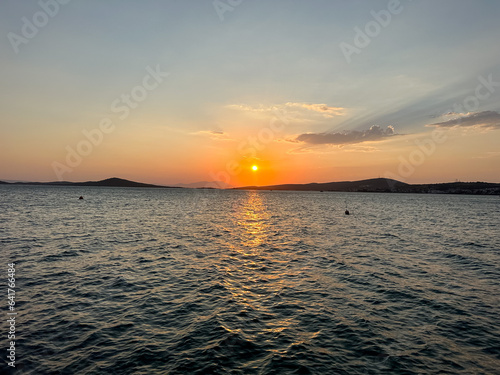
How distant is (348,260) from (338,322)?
51.8 ft

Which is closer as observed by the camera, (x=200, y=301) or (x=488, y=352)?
(x=488, y=352)

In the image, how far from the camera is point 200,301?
61.9ft

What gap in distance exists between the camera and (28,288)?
66.8 ft

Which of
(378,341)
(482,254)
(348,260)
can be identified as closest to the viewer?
(378,341)

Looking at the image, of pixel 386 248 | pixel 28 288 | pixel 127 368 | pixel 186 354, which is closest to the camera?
pixel 127 368

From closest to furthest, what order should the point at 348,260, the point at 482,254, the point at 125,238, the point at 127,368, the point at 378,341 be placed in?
1. the point at 127,368
2. the point at 378,341
3. the point at 348,260
4. the point at 482,254
5. the point at 125,238

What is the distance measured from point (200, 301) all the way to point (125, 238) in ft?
90.0

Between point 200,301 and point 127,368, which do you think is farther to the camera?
point 200,301

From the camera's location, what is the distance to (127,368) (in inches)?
458

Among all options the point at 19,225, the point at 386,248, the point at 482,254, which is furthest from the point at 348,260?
the point at 19,225

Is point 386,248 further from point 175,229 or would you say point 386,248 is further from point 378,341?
point 175,229

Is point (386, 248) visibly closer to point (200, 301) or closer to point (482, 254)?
point (482, 254)

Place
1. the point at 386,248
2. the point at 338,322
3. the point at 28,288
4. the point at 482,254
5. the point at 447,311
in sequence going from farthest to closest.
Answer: the point at 386,248
the point at 482,254
the point at 28,288
the point at 447,311
the point at 338,322

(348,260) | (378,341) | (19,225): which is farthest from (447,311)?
(19,225)
